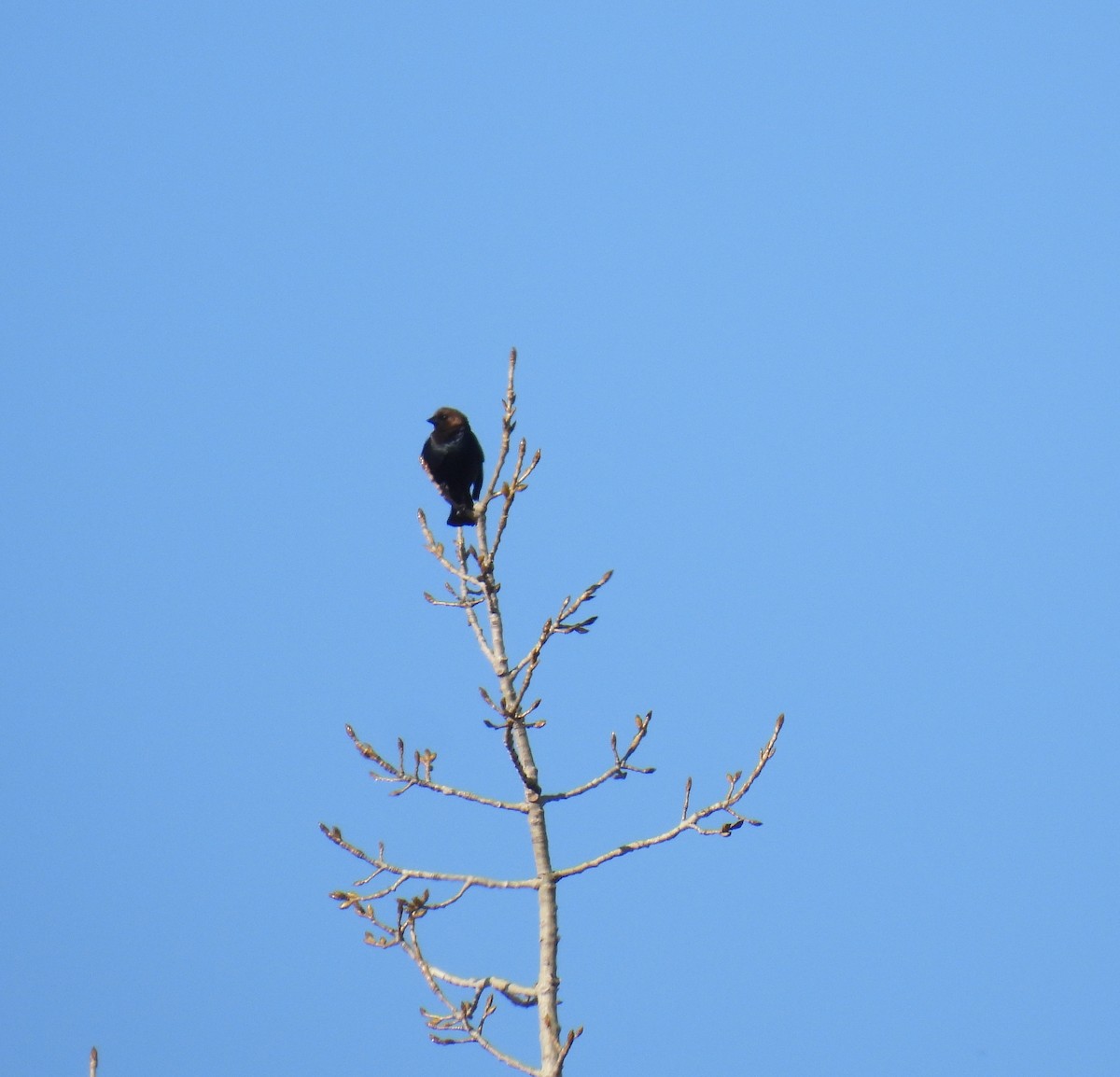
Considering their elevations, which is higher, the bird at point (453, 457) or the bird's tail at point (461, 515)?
the bird at point (453, 457)

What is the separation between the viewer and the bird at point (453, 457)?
8.42 m

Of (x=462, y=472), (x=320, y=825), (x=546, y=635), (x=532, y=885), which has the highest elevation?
(x=462, y=472)

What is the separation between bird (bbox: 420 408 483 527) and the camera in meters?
8.42

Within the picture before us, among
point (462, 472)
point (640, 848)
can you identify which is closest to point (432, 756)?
point (640, 848)

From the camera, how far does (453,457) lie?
8430 millimetres

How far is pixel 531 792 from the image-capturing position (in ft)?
15.6

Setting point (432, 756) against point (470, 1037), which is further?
point (432, 756)

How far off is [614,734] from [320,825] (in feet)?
3.29

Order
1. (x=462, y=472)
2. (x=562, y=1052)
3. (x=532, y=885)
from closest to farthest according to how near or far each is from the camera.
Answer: (x=562, y=1052) → (x=532, y=885) → (x=462, y=472)

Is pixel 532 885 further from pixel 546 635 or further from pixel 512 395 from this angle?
pixel 512 395

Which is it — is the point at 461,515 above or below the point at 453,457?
below

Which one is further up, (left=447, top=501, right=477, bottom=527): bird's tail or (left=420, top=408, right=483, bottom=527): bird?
(left=420, top=408, right=483, bottom=527): bird

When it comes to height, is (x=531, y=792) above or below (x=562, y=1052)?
above

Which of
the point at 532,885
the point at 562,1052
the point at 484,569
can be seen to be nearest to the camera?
the point at 562,1052
